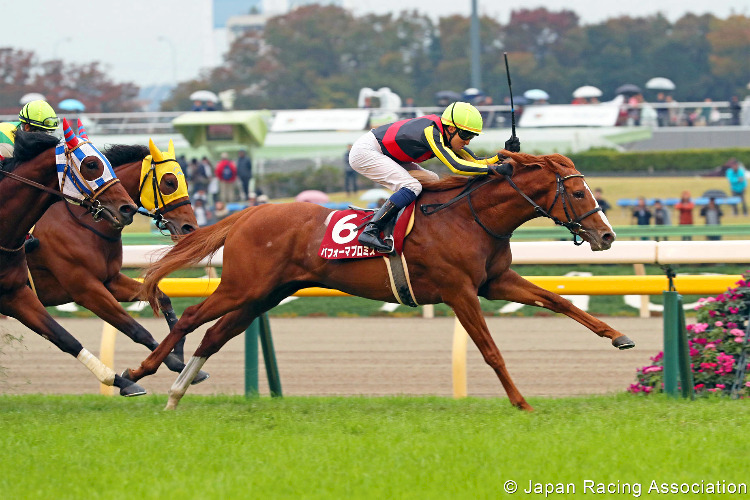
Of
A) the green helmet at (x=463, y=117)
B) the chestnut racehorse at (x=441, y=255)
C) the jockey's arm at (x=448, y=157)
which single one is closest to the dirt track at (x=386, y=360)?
the chestnut racehorse at (x=441, y=255)

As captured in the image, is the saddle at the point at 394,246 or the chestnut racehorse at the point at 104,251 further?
the chestnut racehorse at the point at 104,251

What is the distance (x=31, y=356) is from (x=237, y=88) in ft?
129

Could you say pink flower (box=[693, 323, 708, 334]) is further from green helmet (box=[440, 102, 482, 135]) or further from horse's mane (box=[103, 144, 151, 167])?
horse's mane (box=[103, 144, 151, 167])

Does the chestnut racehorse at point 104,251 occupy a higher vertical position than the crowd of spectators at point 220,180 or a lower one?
higher

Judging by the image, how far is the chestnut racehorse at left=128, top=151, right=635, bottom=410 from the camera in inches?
221

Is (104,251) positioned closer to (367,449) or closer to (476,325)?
(476,325)

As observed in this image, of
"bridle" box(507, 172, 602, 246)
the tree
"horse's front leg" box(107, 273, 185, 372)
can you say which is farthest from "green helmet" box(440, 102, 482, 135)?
the tree

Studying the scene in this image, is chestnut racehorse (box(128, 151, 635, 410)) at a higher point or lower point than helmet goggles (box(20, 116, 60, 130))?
lower

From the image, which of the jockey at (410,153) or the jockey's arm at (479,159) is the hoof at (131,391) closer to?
the jockey at (410,153)

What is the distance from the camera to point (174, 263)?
6.20m

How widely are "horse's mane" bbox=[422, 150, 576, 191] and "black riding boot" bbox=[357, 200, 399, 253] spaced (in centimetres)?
31

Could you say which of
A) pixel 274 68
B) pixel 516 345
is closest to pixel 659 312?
pixel 516 345

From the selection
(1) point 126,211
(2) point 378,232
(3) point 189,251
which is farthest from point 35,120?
(2) point 378,232

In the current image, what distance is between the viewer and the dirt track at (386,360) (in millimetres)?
7316
